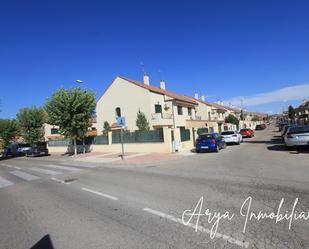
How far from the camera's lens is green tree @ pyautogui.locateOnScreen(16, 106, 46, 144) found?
3709 centimetres

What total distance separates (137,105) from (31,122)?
16.1m

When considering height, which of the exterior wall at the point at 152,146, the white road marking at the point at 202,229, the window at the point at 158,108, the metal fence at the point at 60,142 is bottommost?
the white road marking at the point at 202,229

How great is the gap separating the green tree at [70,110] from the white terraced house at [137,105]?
607 cm

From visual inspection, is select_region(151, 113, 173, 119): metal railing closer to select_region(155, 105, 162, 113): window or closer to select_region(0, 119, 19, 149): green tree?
select_region(155, 105, 162, 113): window

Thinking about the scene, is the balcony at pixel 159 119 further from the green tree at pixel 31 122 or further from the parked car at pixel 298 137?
the green tree at pixel 31 122

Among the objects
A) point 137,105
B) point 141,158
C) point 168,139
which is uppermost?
point 137,105

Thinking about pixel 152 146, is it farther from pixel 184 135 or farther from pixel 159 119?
pixel 159 119

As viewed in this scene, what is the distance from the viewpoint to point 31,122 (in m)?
37.1

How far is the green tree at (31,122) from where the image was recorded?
37.1 metres

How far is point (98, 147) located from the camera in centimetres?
2845

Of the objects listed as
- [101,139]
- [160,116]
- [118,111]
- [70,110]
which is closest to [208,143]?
[160,116]

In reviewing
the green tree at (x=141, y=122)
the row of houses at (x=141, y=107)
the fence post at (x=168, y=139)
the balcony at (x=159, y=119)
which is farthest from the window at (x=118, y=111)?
the fence post at (x=168, y=139)

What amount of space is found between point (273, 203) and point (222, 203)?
3.65 feet

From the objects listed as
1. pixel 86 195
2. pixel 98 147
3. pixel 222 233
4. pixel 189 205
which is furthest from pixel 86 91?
pixel 222 233
